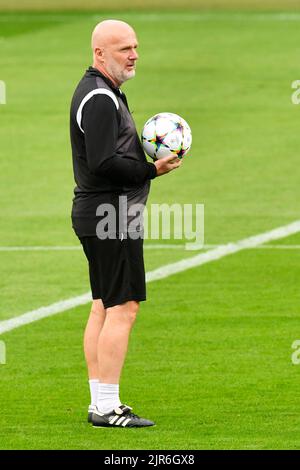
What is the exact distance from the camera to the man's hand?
33.7 ft

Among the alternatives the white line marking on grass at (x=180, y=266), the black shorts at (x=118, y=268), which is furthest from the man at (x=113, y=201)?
the white line marking on grass at (x=180, y=266)

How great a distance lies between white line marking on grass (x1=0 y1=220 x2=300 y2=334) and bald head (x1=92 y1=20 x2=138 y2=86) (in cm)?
359

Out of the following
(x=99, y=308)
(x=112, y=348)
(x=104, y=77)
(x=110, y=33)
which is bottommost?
(x=112, y=348)

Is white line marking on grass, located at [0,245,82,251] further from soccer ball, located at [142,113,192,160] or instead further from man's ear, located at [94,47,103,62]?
man's ear, located at [94,47,103,62]

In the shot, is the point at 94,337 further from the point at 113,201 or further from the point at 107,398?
the point at 113,201

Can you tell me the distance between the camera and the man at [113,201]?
1002 cm

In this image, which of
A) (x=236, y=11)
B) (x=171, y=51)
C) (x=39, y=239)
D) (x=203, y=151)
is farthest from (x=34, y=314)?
(x=236, y=11)

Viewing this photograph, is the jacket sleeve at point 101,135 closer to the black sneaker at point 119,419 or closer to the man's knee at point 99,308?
the man's knee at point 99,308

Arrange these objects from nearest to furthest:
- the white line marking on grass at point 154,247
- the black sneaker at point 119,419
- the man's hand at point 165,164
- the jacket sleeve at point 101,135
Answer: the jacket sleeve at point 101,135, the black sneaker at point 119,419, the man's hand at point 165,164, the white line marking on grass at point 154,247

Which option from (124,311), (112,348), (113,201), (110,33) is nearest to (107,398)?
(112,348)

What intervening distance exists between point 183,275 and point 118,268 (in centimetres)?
526

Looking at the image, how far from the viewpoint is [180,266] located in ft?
51.9

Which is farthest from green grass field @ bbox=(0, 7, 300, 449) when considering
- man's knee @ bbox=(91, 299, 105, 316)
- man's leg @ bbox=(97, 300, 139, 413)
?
man's knee @ bbox=(91, 299, 105, 316)

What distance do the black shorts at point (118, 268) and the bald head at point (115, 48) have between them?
→ 3.28 feet
